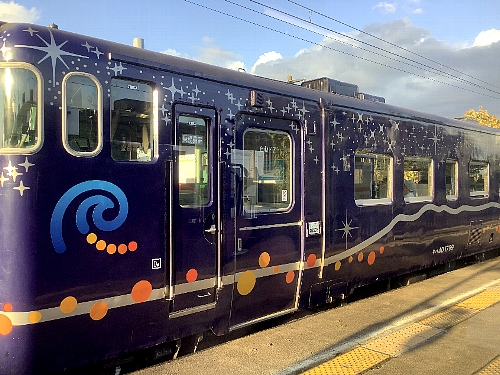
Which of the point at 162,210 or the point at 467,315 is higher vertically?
the point at 162,210

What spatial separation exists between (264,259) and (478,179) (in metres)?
6.52

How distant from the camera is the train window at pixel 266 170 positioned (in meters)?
4.81

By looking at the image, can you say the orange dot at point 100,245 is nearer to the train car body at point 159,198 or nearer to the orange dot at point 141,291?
the train car body at point 159,198

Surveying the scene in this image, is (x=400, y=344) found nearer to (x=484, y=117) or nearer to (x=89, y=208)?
(x=89, y=208)

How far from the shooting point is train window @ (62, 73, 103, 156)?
346 cm

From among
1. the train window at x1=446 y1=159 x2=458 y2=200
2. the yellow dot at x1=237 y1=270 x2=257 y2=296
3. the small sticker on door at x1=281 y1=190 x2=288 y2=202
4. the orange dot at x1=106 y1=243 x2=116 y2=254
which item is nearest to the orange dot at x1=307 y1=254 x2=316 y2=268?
the small sticker on door at x1=281 y1=190 x2=288 y2=202

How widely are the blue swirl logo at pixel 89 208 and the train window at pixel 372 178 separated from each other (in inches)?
137

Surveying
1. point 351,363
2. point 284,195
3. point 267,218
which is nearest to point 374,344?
point 351,363

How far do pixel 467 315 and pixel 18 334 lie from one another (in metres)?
4.84

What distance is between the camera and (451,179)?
852cm

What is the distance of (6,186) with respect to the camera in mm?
3262

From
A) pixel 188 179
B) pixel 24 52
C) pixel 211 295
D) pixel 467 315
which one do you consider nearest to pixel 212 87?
Answer: pixel 188 179

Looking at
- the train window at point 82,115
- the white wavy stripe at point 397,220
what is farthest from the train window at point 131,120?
the white wavy stripe at point 397,220

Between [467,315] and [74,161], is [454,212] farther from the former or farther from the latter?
[74,161]
